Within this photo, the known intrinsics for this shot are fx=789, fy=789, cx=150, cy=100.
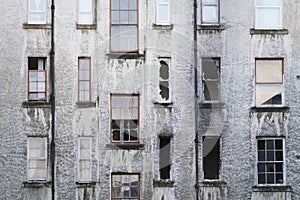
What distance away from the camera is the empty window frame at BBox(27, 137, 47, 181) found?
93.9 ft

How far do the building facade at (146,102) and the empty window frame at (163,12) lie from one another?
0.04 meters

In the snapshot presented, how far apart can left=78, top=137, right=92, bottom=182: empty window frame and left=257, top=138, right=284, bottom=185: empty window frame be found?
6.20 metres

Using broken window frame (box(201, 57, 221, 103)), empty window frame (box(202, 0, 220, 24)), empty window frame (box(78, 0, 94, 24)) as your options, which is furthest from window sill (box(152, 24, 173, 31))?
empty window frame (box(78, 0, 94, 24))

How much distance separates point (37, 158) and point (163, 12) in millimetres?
7133

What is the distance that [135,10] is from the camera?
2955cm

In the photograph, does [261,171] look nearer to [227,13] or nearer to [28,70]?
[227,13]

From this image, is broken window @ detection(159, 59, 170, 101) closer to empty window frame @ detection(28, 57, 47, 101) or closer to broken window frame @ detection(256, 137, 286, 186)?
broken window frame @ detection(256, 137, 286, 186)

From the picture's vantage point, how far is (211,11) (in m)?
29.7

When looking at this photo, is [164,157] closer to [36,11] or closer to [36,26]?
[36,26]

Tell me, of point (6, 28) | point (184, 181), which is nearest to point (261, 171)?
point (184, 181)

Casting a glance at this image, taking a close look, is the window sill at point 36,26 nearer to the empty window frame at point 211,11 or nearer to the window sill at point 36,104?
the window sill at point 36,104

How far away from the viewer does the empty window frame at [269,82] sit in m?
29.3

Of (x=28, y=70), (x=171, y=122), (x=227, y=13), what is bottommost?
(x=171, y=122)

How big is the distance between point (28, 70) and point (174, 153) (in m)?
6.16
